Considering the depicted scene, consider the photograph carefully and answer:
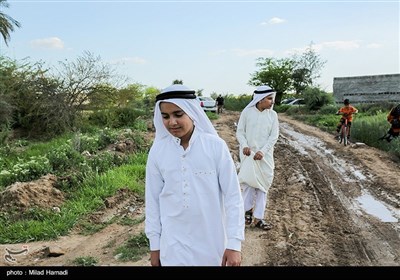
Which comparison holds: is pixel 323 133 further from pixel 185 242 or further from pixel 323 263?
pixel 185 242

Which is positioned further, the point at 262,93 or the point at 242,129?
the point at 242,129

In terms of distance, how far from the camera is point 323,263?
12.1ft

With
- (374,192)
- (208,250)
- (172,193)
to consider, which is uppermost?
(172,193)

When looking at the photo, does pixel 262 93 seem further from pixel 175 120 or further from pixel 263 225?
pixel 175 120

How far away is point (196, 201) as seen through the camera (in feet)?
6.73

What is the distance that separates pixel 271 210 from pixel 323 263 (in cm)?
165

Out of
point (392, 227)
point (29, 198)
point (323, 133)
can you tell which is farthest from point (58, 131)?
point (392, 227)

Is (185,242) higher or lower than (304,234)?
higher

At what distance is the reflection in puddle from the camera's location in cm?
509

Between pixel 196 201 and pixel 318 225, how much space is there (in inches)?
120

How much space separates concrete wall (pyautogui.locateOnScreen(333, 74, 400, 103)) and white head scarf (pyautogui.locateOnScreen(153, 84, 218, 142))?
18695 millimetres

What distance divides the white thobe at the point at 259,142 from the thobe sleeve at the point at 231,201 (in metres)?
2.53

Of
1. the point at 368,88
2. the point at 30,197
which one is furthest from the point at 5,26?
the point at 368,88

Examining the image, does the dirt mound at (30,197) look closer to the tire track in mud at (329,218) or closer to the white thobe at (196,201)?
the tire track in mud at (329,218)
